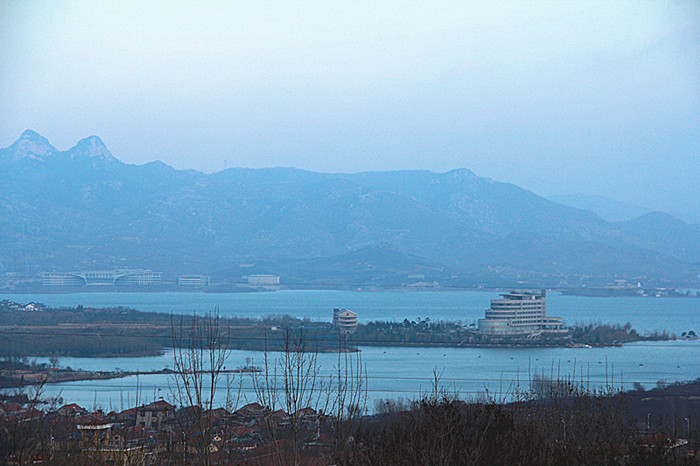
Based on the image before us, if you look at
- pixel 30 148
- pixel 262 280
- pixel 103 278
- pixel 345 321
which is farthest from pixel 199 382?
pixel 30 148

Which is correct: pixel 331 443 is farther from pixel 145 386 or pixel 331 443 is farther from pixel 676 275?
pixel 676 275

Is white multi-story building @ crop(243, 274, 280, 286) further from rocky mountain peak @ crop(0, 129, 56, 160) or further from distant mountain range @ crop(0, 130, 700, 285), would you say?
rocky mountain peak @ crop(0, 129, 56, 160)

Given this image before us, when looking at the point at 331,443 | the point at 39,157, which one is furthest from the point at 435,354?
the point at 39,157

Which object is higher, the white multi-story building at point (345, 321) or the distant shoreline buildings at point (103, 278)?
the distant shoreline buildings at point (103, 278)

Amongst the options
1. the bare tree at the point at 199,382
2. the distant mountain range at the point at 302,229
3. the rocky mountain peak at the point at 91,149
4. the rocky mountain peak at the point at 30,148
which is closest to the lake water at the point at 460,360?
the bare tree at the point at 199,382

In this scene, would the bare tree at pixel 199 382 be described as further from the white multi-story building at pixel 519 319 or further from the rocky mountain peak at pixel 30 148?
the rocky mountain peak at pixel 30 148

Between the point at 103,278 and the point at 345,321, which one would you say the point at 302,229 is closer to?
the point at 103,278
